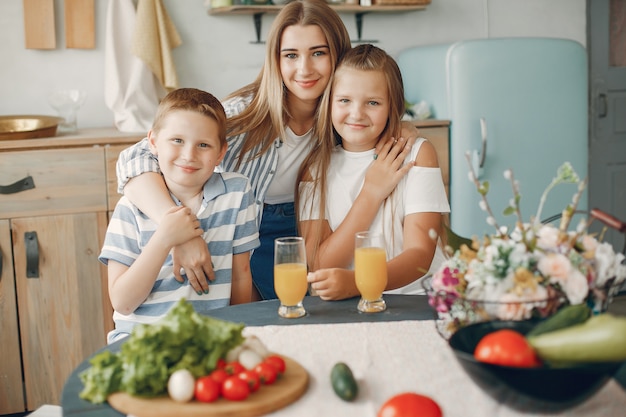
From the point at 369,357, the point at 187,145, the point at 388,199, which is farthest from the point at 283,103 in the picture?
the point at 369,357

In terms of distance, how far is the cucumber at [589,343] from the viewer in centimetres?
95

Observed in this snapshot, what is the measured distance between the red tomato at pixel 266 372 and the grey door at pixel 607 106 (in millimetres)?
3348

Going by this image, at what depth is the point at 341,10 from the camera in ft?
11.9

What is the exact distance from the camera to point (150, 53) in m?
3.26

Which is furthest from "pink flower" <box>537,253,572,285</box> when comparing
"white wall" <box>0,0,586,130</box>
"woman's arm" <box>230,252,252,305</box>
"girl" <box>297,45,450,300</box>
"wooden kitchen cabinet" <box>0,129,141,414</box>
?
"white wall" <box>0,0,586,130</box>

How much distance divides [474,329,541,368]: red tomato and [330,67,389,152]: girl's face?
109cm

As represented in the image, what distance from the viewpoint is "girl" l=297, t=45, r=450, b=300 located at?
79.0 inches

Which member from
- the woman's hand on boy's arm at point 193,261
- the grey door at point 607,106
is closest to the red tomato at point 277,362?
the woman's hand on boy's arm at point 193,261

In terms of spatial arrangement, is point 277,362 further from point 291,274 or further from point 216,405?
point 291,274

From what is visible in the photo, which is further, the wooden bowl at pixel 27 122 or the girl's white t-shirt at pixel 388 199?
the wooden bowl at pixel 27 122

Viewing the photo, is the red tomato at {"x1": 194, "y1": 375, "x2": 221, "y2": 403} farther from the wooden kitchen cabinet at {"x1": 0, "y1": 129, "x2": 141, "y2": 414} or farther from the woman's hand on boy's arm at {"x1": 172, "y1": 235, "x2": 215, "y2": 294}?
the wooden kitchen cabinet at {"x1": 0, "y1": 129, "x2": 141, "y2": 414}

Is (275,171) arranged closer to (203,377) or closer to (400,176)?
(400,176)

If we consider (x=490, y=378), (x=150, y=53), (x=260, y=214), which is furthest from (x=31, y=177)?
(x=490, y=378)

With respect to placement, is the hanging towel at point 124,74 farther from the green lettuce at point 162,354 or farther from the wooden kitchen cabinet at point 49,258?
the green lettuce at point 162,354
